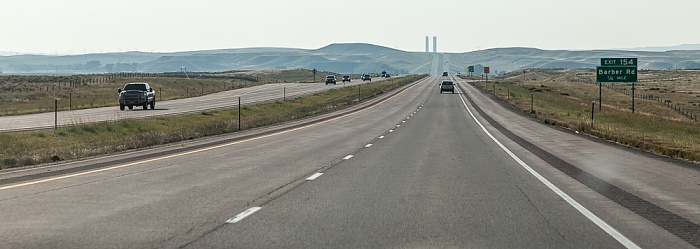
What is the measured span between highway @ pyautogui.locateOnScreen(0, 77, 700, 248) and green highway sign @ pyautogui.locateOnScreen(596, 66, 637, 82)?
33.8 m

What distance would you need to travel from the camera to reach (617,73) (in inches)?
2035

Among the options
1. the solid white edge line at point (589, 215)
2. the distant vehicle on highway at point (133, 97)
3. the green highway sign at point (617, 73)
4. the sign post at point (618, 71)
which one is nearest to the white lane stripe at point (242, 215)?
the solid white edge line at point (589, 215)

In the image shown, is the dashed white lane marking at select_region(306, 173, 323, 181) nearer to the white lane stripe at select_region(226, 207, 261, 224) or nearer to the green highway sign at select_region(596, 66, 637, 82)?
the white lane stripe at select_region(226, 207, 261, 224)

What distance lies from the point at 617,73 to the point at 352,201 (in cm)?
4592

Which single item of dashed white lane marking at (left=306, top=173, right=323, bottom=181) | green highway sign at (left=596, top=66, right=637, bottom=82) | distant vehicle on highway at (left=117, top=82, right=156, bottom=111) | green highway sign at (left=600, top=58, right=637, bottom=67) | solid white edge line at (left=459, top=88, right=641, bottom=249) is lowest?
dashed white lane marking at (left=306, top=173, right=323, bottom=181)

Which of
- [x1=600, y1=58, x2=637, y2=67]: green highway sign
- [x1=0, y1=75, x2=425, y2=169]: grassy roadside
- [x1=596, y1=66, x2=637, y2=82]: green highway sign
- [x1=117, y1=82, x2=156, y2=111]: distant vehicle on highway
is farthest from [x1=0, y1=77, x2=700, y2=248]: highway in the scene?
[x1=117, y1=82, x2=156, y2=111]: distant vehicle on highway

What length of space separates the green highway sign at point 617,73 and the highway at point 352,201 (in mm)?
33805

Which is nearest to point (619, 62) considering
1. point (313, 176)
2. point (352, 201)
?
point (313, 176)

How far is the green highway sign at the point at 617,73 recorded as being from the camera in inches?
2028

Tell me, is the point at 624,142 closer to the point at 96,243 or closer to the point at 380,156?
the point at 380,156

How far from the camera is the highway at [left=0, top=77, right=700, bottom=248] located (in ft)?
25.1

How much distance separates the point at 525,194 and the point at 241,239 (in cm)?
559

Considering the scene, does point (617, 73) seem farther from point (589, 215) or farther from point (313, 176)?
point (589, 215)

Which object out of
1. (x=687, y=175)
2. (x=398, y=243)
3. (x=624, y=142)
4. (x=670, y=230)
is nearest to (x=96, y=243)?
(x=398, y=243)
